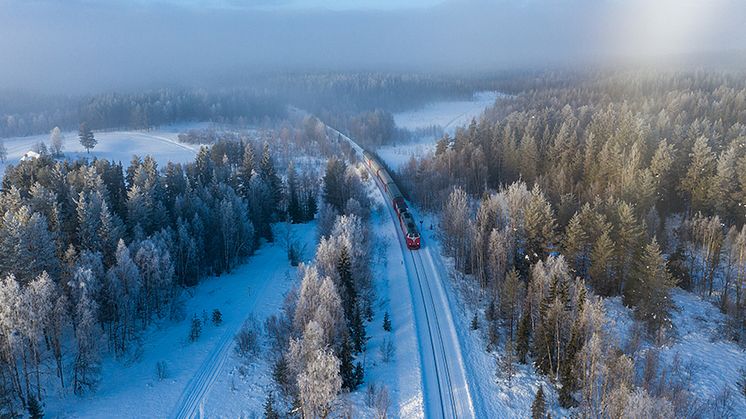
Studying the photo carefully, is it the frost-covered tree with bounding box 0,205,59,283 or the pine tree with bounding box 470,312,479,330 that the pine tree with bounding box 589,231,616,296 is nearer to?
the pine tree with bounding box 470,312,479,330

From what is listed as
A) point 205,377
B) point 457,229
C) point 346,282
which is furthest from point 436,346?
point 205,377

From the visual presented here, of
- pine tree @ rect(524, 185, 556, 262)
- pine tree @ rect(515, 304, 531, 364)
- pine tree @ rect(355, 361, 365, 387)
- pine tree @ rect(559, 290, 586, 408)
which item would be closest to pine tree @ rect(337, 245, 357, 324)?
pine tree @ rect(355, 361, 365, 387)

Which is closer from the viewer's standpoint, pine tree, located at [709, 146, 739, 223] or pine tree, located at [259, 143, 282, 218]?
pine tree, located at [709, 146, 739, 223]

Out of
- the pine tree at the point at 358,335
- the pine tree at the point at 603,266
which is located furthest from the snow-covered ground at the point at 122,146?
the pine tree at the point at 603,266

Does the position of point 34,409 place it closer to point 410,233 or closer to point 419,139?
point 410,233

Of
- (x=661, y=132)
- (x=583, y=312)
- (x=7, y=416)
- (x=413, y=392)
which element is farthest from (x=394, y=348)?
(x=661, y=132)

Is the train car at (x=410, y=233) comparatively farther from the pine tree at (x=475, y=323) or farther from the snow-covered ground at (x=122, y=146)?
the snow-covered ground at (x=122, y=146)
